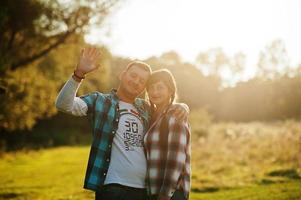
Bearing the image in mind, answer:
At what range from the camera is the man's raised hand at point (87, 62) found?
4117mm

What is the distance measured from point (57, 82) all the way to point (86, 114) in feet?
64.0

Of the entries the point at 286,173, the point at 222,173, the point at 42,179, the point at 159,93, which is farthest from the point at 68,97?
the point at 42,179

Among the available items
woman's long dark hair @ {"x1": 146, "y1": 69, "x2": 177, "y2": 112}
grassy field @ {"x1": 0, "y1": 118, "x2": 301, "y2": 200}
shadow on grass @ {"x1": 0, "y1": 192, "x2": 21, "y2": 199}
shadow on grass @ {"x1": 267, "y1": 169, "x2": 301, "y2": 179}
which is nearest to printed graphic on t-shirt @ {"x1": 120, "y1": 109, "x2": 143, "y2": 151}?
woman's long dark hair @ {"x1": 146, "y1": 69, "x2": 177, "y2": 112}

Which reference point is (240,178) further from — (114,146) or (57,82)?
(57,82)

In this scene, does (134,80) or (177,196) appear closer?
(177,196)

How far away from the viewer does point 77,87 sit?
4.09 m

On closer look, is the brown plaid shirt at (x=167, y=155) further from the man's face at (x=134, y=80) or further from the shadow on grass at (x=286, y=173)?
the shadow on grass at (x=286, y=173)

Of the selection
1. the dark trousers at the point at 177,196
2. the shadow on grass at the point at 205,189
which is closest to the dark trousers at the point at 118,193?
the dark trousers at the point at 177,196

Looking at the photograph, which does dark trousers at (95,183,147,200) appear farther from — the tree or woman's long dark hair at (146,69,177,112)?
the tree

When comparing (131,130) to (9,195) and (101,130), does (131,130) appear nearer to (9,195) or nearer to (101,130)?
(101,130)

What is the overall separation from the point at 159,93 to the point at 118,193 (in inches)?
40.9

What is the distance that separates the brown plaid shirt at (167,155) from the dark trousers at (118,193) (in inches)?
5.4

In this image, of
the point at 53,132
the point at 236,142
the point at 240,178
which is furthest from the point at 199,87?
the point at 240,178

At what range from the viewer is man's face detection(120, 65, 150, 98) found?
4477mm
